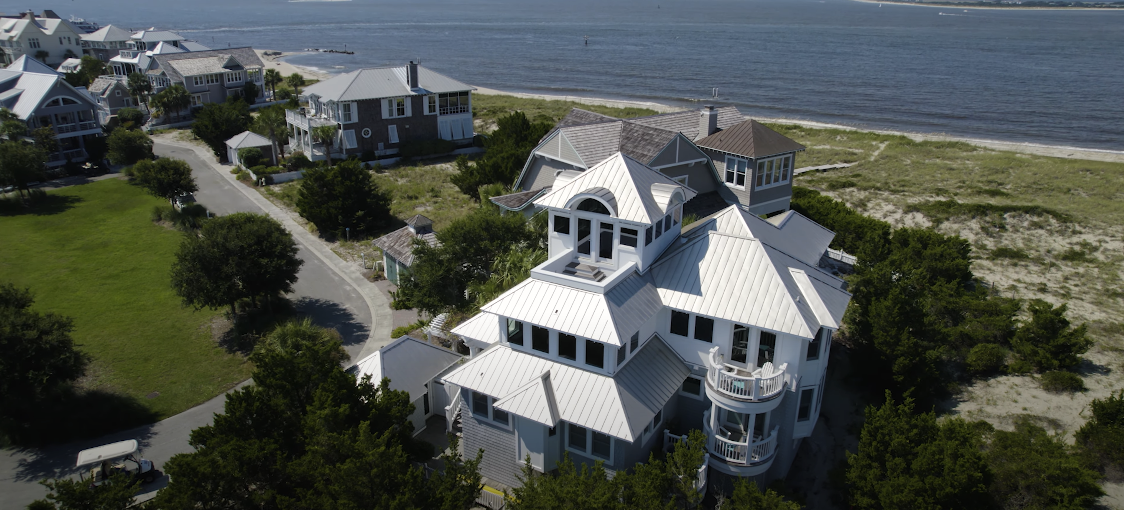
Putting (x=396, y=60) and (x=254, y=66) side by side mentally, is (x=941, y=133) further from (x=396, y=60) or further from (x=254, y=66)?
(x=396, y=60)

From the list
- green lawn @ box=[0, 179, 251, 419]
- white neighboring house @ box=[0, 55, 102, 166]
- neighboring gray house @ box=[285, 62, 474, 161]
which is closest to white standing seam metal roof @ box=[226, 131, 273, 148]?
neighboring gray house @ box=[285, 62, 474, 161]

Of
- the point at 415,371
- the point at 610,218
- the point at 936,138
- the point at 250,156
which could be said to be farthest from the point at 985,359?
the point at 936,138

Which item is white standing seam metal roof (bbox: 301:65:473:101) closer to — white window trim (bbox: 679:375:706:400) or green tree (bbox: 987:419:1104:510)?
white window trim (bbox: 679:375:706:400)

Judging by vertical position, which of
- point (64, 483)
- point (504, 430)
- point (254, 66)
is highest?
point (254, 66)

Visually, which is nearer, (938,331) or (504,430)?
(504,430)

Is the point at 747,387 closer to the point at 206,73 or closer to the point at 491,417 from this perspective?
the point at 491,417

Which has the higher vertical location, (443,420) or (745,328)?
(745,328)

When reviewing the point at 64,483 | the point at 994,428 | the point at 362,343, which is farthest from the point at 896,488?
the point at 362,343
